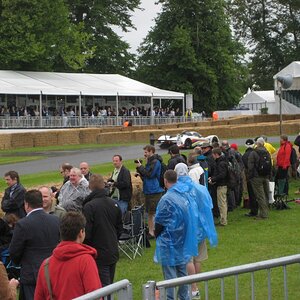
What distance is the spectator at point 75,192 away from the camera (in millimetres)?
10445

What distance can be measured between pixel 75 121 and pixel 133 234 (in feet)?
131

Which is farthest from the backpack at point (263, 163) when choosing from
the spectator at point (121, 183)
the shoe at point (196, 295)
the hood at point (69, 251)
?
the hood at point (69, 251)

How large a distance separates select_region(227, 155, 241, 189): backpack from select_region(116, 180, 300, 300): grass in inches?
36.5

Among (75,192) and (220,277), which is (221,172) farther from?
(220,277)

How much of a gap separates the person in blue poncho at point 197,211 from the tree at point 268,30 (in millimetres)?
77511

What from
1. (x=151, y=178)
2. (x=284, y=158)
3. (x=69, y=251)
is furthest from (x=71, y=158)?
(x=69, y=251)

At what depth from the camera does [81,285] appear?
581 centimetres

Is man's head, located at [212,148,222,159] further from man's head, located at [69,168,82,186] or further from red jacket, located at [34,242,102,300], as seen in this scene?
red jacket, located at [34,242,102,300]

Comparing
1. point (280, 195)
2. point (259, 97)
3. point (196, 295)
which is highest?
point (259, 97)

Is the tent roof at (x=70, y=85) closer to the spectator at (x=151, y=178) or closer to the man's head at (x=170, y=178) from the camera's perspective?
the spectator at (x=151, y=178)

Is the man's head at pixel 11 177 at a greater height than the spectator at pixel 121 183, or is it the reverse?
the man's head at pixel 11 177

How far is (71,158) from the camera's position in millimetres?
30969

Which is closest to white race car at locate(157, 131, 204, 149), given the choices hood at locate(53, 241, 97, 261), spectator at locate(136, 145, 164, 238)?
spectator at locate(136, 145, 164, 238)

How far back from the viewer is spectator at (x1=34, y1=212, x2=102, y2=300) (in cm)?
581
